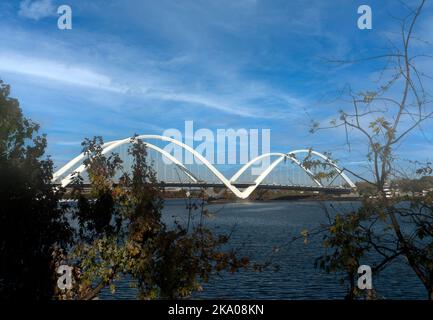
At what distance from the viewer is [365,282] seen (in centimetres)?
588

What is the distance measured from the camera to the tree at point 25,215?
343 inches

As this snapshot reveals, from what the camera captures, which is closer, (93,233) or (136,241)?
(136,241)

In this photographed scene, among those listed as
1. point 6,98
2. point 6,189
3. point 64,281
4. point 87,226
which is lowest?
point 64,281

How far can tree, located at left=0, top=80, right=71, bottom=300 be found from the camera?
8.71 metres

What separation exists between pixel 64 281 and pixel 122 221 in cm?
159

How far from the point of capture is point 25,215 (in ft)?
29.4

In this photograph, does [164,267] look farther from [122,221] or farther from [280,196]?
[280,196]
